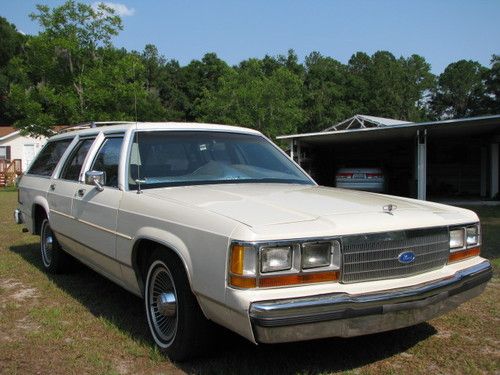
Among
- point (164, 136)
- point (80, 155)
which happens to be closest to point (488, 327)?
point (164, 136)

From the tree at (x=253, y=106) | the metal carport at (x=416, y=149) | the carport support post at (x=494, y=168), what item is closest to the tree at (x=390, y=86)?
the tree at (x=253, y=106)

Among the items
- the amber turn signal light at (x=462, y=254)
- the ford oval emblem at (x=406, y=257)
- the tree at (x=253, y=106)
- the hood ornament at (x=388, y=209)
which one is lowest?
the amber turn signal light at (x=462, y=254)

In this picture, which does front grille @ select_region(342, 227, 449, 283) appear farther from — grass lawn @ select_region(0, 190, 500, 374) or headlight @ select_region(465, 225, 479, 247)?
grass lawn @ select_region(0, 190, 500, 374)

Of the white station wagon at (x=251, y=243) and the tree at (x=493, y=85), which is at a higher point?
the tree at (x=493, y=85)

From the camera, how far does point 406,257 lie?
316cm

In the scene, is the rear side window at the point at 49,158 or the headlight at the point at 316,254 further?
the rear side window at the point at 49,158

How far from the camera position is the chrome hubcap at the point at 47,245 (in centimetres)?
603

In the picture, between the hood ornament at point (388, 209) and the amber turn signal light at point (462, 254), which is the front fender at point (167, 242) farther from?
the amber turn signal light at point (462, 254)

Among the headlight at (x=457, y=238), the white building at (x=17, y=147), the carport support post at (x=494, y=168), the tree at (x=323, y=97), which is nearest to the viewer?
the headlight at (x=457, y=238)

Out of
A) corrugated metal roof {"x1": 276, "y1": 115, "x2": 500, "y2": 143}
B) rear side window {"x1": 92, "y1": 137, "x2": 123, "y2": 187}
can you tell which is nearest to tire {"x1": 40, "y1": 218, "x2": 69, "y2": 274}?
rear side window {"x1": 92, "y1": 137, "x2": 123, "y2": 187}

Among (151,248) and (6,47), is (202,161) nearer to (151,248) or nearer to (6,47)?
(151,248)

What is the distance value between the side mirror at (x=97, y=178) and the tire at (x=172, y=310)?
2.96 ft

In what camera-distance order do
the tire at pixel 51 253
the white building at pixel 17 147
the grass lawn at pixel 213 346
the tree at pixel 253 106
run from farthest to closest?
the white building at pixel 17 147 → the tree at pixel 253 106 → the tire at pixel 51 253 → the grass lawn at pixel 213 346

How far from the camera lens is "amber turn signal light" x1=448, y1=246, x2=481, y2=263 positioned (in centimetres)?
353
